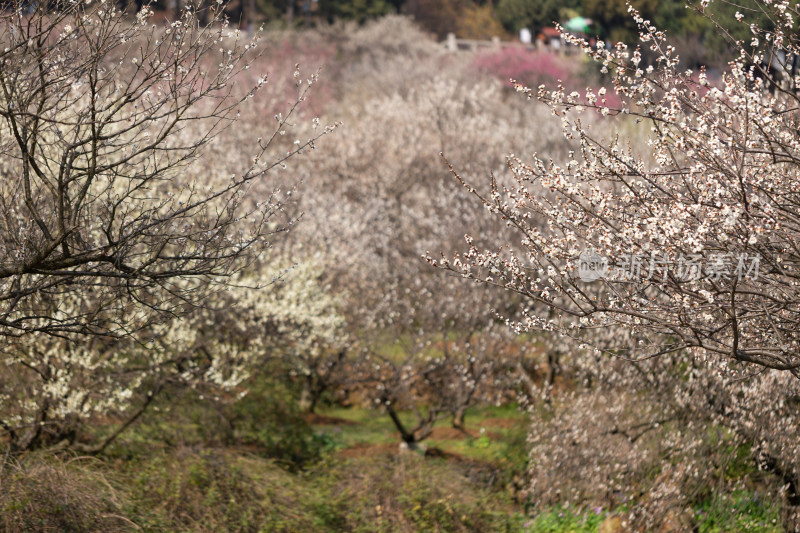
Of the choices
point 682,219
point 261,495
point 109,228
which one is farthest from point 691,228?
point 261,495

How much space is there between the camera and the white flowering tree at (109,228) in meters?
5.96

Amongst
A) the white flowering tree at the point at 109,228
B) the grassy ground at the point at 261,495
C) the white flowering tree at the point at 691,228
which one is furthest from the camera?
the grassy ground at the point at 261,495

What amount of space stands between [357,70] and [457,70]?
19.7 feet

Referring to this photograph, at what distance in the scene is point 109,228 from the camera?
580cm

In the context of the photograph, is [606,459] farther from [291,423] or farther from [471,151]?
[471,151]

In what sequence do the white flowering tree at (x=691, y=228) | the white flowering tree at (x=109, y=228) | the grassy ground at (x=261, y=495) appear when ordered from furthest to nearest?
the grassy ground at (x=261, y=495) < the white flowering tree at (x=109, y=228) < the white flowering tree at (x=691, y=228)

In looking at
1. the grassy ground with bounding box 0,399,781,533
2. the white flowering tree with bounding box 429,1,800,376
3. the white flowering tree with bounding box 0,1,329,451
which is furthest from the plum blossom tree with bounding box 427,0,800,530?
the grassy ground with bounding box 0,399,781,533

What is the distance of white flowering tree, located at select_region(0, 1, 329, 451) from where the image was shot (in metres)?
5.96

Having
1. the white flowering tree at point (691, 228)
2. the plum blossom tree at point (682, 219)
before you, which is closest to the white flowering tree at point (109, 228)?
the plum blossom tree at point (682, 219)

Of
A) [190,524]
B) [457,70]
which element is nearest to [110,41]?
[190,524]

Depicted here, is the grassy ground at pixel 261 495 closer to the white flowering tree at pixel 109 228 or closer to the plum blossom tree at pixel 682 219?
the white flowering tree at pixel 109 228

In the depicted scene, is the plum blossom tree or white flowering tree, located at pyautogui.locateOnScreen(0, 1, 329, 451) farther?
white flowering tree, located at pyautogui.locateOnScreen(0, 1, 329, 451)

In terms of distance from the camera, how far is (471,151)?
25312 millimetres

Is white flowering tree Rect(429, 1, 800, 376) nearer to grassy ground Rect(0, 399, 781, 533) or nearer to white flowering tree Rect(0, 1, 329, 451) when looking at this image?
white flowering tree Rect(0, 1, 329, 451)
